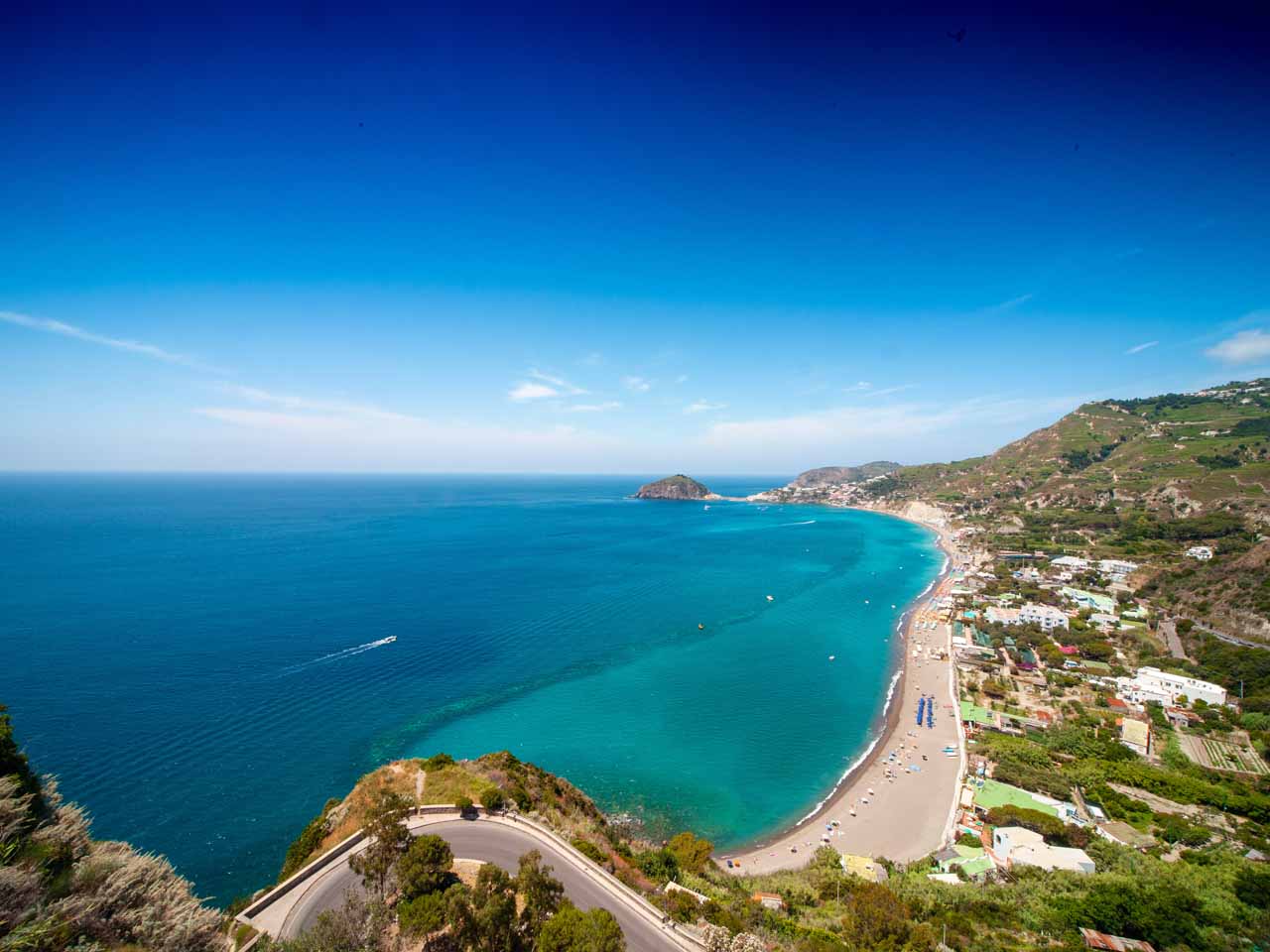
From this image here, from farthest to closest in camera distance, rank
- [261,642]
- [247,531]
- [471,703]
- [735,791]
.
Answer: [247,531] → [261,642] → [471,703] → [735,791]

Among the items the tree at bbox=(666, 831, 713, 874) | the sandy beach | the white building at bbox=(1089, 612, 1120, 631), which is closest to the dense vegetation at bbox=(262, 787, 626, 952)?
the tree at bbox=(666, 831, 713, 874)

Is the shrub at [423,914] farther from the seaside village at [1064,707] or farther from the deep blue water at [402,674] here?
the seaside village at [1064,707]

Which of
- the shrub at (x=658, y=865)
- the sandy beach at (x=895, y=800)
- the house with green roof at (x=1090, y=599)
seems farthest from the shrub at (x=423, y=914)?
the house with green roof at (x=1090, y=599)

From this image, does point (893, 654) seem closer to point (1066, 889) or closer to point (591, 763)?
point (1066, 889)

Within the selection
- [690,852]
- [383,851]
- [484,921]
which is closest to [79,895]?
[383,851]

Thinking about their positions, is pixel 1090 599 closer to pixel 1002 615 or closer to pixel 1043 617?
pixel 1043 617

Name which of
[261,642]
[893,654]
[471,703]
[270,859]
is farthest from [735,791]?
[261,642]
